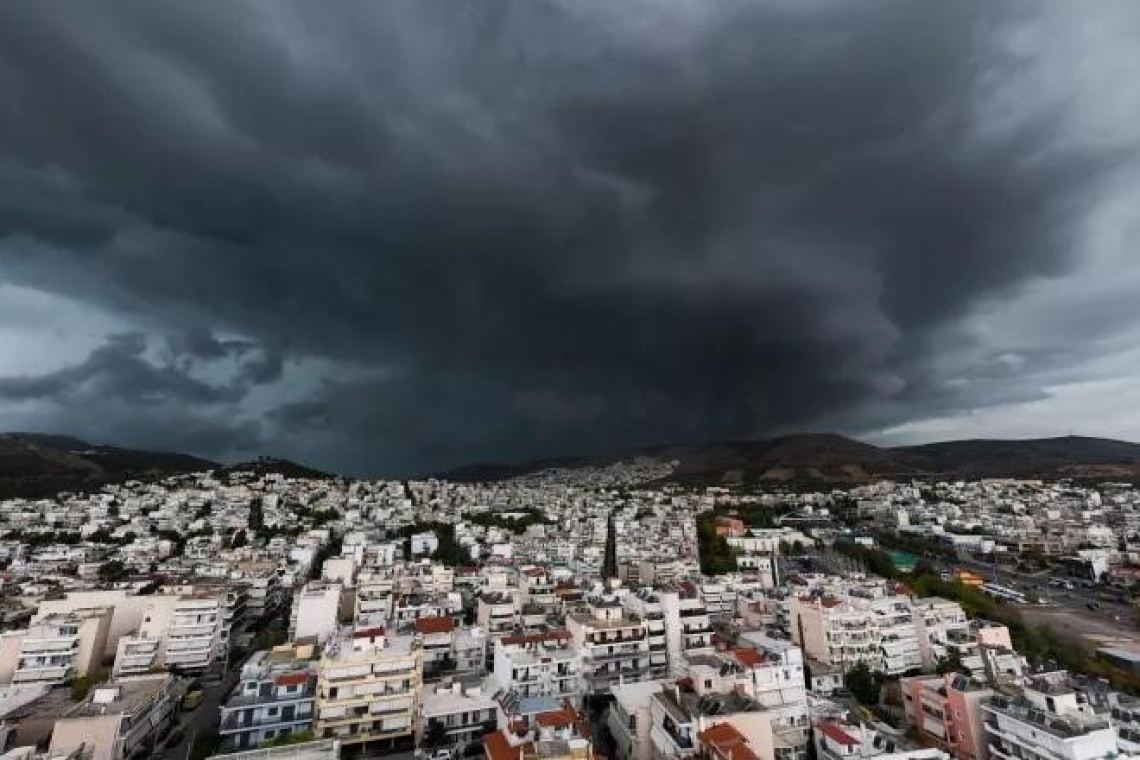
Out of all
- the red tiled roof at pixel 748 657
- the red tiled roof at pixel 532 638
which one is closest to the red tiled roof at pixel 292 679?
the red tiled roof at pixel 532 638

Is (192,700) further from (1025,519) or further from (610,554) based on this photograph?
(1025,519)

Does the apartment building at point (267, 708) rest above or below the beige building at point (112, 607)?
below

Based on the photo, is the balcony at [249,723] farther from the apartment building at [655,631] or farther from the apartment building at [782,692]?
the apartment building at [782,692]

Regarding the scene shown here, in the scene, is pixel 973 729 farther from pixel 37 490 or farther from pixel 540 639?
pixel 37 490

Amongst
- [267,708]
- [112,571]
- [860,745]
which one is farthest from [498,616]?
[112,571]

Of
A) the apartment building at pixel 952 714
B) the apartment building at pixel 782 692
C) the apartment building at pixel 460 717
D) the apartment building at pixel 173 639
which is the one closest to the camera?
the apartment building at pixel 782 692

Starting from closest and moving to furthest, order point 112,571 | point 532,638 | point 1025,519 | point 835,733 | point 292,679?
point 835,733
point 292,679
point 532,638
point 112,571
point 1025,519
